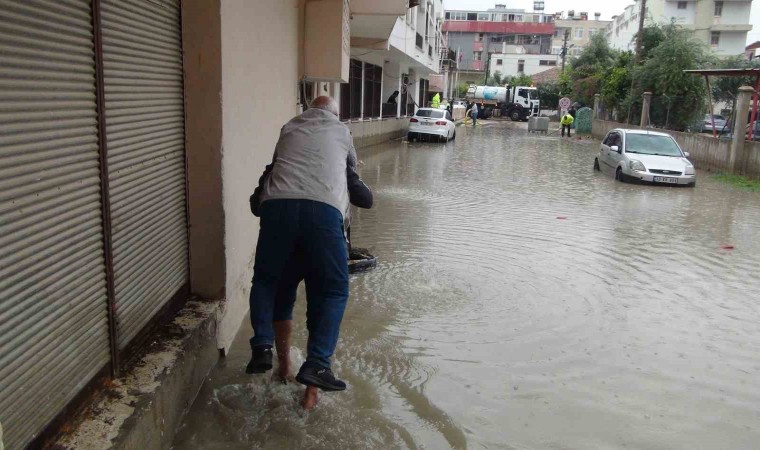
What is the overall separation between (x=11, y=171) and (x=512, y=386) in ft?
10.3

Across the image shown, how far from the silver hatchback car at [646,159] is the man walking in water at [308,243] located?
1311 cm

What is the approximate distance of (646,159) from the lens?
613 inches

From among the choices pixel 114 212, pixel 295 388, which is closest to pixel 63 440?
pixel 114 212

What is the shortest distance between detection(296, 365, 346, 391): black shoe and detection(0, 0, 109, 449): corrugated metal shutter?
97 centimetres

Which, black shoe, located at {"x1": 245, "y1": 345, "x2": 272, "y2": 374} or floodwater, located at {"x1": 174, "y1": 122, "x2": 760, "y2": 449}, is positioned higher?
black shoe, located at {"x1": 245, "y1": 345, "x2": 272, "y2": 374}

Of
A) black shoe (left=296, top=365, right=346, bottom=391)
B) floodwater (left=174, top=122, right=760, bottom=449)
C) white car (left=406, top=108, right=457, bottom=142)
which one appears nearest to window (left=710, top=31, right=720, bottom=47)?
white car (left=406, top=108, right=457, bottom=142)

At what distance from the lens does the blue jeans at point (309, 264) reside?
3457 millimetres

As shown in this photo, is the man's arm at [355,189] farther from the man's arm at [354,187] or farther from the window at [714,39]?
the window at [714,39]

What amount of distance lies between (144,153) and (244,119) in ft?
4.91

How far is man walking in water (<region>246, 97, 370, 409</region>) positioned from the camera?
3457 mm

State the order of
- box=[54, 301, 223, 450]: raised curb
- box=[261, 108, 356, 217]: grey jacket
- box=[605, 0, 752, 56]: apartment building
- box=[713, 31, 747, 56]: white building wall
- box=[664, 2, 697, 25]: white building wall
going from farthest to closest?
box=[664, 2, 697, 25]: white building wall < box=[713, 31, 747, 56]: white building wall < box=[605, 0, 752, 56]: apartment building < box=[261, 108, 356, 217]: grey jacket < box=[54, 301, 223, 450]: raised curb

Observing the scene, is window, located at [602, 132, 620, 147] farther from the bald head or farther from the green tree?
the bald head

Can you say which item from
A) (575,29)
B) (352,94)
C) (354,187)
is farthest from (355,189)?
(575,29)

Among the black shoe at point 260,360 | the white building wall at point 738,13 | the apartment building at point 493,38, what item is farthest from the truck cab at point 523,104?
the black shoe at point 260,360
